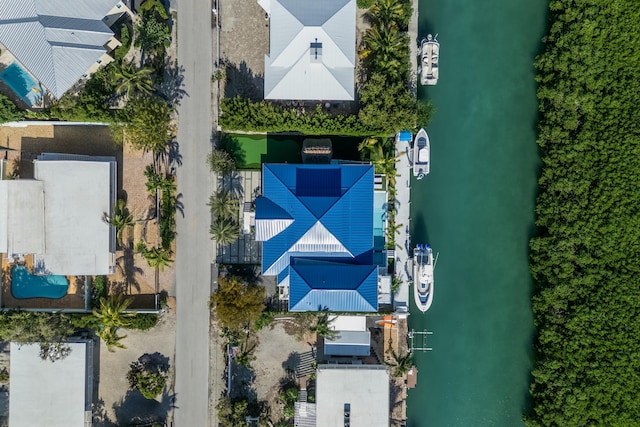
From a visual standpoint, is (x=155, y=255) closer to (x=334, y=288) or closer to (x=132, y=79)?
(x=132, y=79)

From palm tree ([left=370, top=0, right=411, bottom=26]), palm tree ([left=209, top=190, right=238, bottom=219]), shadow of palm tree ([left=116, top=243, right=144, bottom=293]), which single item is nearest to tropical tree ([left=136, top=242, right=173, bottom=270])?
shadow of palm tree ([left=116, top=243, right=144, bottom=293])

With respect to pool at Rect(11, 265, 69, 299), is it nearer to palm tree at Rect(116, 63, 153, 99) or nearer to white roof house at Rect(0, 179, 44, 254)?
white roof house at Rect(0, 179, 44, 254)

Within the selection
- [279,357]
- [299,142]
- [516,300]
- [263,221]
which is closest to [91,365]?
[279,357]

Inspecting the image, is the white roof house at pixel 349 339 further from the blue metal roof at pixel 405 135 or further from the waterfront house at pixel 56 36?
the waterfront house at pixel 56 36

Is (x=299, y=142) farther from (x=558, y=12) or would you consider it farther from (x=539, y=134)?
(x=558, y=12)

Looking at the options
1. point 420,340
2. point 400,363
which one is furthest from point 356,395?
point 420,340
